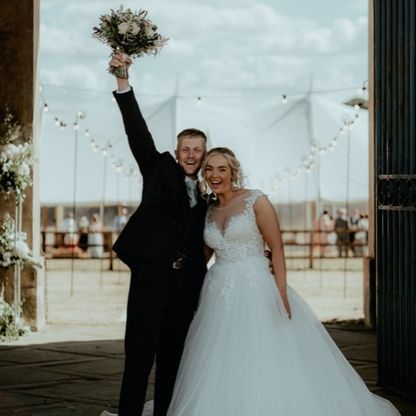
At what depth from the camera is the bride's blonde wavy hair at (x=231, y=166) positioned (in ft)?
20.7

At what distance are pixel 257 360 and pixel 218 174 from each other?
1.04 metres

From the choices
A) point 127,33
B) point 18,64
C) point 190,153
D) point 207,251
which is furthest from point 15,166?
point 127,33

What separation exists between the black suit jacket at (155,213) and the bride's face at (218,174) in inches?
5.9

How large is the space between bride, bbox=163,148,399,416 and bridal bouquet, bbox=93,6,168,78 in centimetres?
67

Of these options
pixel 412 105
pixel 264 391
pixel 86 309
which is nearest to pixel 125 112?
pixel 264 391

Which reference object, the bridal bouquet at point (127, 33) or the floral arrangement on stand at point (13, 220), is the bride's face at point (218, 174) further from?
the floral arrangement on stand at point (13, 220)

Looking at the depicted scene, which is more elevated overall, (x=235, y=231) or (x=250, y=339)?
(x=235, y=231)

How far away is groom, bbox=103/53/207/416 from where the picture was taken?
→ 20.4 ft

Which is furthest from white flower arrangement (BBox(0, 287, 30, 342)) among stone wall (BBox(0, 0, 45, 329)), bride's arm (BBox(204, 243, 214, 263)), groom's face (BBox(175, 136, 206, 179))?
groom's face (BBox(175, 136, 206, 179))

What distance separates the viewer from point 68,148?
25734 millimetres

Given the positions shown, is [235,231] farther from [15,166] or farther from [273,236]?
[15,166]

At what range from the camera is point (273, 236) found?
6.40m

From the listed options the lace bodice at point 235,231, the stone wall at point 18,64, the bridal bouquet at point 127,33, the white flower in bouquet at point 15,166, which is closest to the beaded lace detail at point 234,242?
the lace bodice at point 235,231

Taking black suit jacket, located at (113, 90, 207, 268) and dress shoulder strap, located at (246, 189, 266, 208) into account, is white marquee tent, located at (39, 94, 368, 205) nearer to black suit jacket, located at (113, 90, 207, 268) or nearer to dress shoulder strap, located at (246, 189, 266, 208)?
dress shoulder strap, located at (246, 189, 266, 208)
